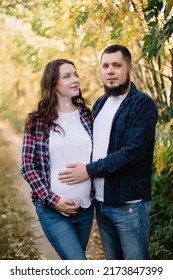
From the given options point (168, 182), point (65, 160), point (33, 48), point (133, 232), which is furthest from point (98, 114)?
point (33, 48)

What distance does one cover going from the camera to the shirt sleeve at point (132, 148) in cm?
194

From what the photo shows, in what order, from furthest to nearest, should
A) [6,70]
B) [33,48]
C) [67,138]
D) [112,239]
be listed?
[6,70], [33,48], [112,239], [67,138]

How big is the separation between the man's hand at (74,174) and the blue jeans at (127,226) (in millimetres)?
159

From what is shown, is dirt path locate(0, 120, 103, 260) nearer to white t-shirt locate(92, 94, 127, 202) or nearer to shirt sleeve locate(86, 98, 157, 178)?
white t-shirt locate(92, 94, 127, 202)

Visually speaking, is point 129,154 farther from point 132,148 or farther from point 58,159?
point 58,159

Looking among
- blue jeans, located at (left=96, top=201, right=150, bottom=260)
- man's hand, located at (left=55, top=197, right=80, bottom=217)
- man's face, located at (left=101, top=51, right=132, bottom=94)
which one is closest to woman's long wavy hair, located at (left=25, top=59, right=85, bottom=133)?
man's face, located at (left=101, top=51, right=132, bottom=94)

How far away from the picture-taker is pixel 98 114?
6.94ft

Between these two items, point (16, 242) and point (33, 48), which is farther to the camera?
point (33, 48)

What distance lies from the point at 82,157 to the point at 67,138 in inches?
4.0

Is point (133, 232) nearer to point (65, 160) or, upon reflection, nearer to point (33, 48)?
point (65, 160)

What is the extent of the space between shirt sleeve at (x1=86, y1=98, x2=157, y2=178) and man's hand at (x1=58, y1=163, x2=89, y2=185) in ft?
0.07

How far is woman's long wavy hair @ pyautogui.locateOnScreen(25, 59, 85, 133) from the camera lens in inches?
78.3

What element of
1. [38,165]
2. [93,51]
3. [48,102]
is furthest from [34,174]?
[93,51]

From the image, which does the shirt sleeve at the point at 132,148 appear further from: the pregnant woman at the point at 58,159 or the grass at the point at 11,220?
the grass at the point at 11,220
